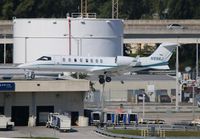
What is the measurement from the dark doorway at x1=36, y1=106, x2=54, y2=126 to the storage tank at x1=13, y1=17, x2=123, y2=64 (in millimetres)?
19835

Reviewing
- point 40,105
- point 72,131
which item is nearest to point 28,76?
point 40,105

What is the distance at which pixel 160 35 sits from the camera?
135625mm

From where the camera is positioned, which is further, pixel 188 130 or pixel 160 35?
pixel 160 35

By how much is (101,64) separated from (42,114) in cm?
1253

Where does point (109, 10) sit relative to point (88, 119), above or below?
above

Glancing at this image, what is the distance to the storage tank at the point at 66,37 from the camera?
10606cm

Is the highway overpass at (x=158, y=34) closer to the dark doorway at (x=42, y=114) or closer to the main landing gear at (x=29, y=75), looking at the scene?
the main landing gear at (x=29, y=75)

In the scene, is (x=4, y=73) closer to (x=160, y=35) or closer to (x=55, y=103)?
(x=55, y=103)

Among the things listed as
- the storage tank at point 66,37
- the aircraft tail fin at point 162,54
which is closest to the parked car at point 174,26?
the storage tank at point 66,37

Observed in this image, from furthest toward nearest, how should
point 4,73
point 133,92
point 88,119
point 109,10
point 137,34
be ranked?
point 109,10, point 137,34, point 133,92, point 4,73, point 88,119

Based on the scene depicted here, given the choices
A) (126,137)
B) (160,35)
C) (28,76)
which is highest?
(160,35)

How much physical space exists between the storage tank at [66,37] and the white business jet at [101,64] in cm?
843

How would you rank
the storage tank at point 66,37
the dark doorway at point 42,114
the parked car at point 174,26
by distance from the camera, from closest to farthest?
the dark doorway at point 42,114 → the storage tank at point 66,37 → the parked car at point 174,26

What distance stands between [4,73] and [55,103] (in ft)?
40.4
